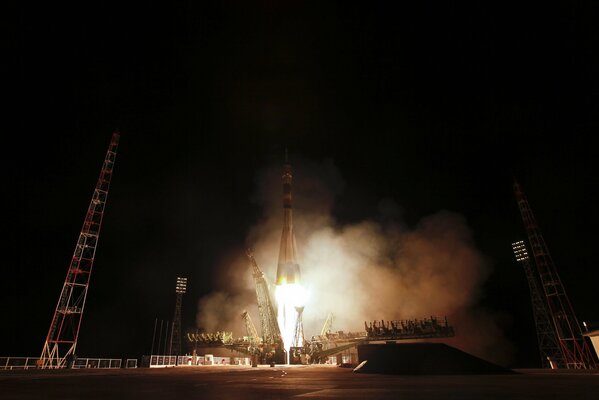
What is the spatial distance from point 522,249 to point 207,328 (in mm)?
65847

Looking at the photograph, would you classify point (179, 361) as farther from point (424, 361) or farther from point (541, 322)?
point (541, 322)

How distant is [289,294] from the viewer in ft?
228

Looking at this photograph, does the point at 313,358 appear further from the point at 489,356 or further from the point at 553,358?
the point at 553,358

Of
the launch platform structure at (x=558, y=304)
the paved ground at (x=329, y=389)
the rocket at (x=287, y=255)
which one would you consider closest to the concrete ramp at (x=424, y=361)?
the paved ground at (x=329, y=389)

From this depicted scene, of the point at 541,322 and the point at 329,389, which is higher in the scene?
the point at 541,322

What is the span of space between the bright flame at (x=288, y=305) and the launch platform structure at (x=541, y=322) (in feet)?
129

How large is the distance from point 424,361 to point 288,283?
57.1 meters

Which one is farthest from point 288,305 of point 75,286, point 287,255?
point 75,286

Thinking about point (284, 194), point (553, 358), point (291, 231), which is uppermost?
point (284, 194)

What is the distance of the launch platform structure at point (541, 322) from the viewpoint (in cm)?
5994

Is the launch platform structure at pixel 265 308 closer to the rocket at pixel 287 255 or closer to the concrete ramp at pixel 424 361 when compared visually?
the rocket at pixel 287 255

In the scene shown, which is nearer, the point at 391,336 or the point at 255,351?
the point at 391,336

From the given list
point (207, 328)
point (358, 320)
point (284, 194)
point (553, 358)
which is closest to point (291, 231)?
point (284, 194)

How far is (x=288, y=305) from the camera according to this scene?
7112 centimetres
